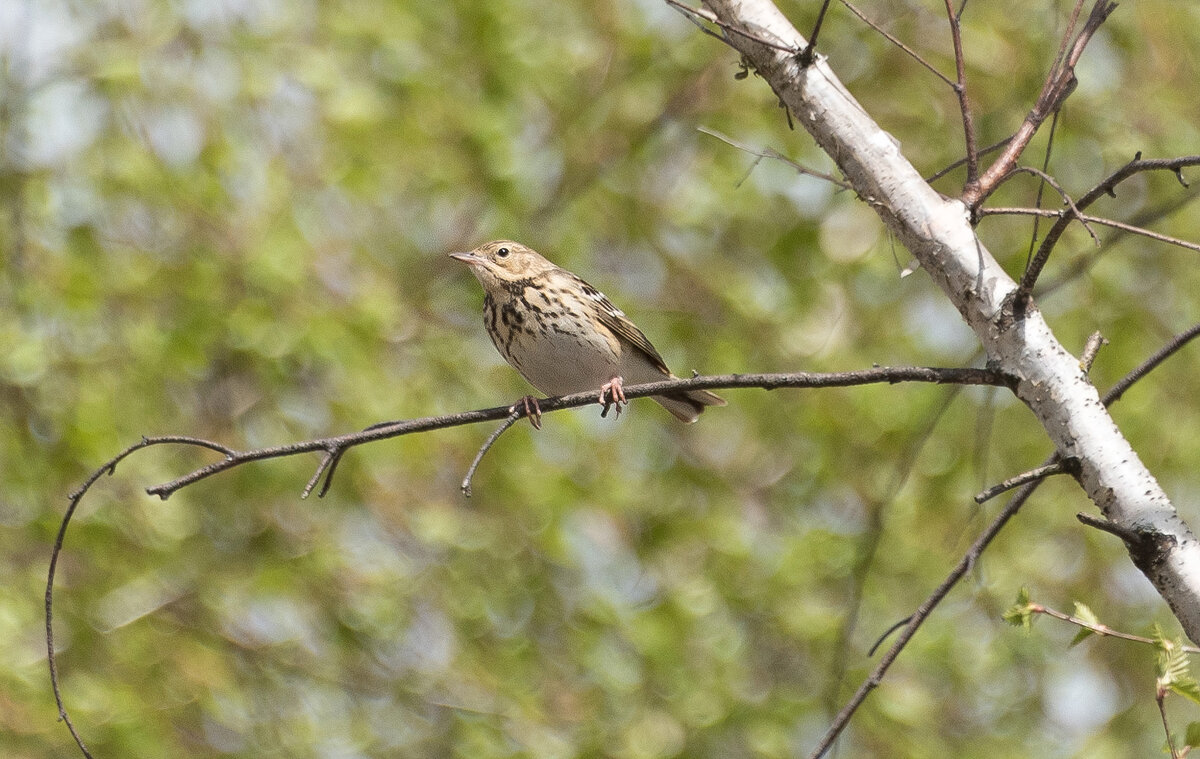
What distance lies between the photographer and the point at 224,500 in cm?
708

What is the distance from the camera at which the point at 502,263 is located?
532 cm

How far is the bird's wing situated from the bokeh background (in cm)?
138

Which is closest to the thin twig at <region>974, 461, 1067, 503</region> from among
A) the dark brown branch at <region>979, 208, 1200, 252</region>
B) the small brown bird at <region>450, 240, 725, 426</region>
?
the dark brown branch at <region>979, 208, 1200, 252</region>

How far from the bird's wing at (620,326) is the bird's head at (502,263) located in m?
0.26

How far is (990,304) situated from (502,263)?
9.80 feet

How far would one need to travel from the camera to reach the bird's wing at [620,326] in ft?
17.8

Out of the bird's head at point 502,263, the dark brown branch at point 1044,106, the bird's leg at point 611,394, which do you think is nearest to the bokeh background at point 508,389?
the bird's head at point 502,263

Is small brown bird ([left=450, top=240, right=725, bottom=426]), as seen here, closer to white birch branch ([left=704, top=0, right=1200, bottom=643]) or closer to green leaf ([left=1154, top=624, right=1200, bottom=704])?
white birch branch ([left=704, top=0, right=1200, bottom=643])

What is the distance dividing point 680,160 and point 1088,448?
5849 mm

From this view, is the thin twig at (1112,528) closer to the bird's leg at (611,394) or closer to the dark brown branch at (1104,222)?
the dark brown branch at (1104,222)

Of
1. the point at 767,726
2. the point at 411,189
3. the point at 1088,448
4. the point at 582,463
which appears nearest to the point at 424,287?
the point at 411,189

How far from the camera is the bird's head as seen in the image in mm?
5219

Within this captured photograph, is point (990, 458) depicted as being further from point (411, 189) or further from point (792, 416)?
point (411, 189)

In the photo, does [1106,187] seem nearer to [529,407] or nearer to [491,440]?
[491,440]
